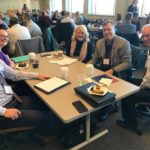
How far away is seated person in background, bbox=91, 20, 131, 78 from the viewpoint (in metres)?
2.46

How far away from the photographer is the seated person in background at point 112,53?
246cm

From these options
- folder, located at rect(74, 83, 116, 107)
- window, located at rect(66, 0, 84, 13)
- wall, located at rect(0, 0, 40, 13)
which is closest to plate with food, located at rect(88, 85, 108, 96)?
folder, located at rect(74, 83, 116, 107)

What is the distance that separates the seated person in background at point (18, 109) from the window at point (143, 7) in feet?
22.2

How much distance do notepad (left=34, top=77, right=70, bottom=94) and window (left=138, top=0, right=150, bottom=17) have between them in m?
6.73

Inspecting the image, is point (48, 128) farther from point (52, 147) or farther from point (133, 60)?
point (133, 60)

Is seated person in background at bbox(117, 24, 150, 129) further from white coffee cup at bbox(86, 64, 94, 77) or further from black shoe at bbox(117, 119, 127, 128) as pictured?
white coffee cup at bbox(86, 64, 94, 77)

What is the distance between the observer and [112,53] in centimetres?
254

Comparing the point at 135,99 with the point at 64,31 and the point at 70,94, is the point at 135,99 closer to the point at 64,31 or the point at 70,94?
the point at 70,94

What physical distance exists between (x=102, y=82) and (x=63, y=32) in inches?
128

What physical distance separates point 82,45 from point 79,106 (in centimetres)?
161

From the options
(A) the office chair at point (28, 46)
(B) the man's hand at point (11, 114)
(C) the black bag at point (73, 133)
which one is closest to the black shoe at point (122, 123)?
(C) the black bag at point (73, 133)

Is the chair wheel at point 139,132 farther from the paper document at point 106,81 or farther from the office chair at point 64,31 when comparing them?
the office chair at point 64,31

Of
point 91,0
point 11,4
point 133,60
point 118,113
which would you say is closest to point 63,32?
point 133,60

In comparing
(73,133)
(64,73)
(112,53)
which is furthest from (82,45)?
(73,133)
